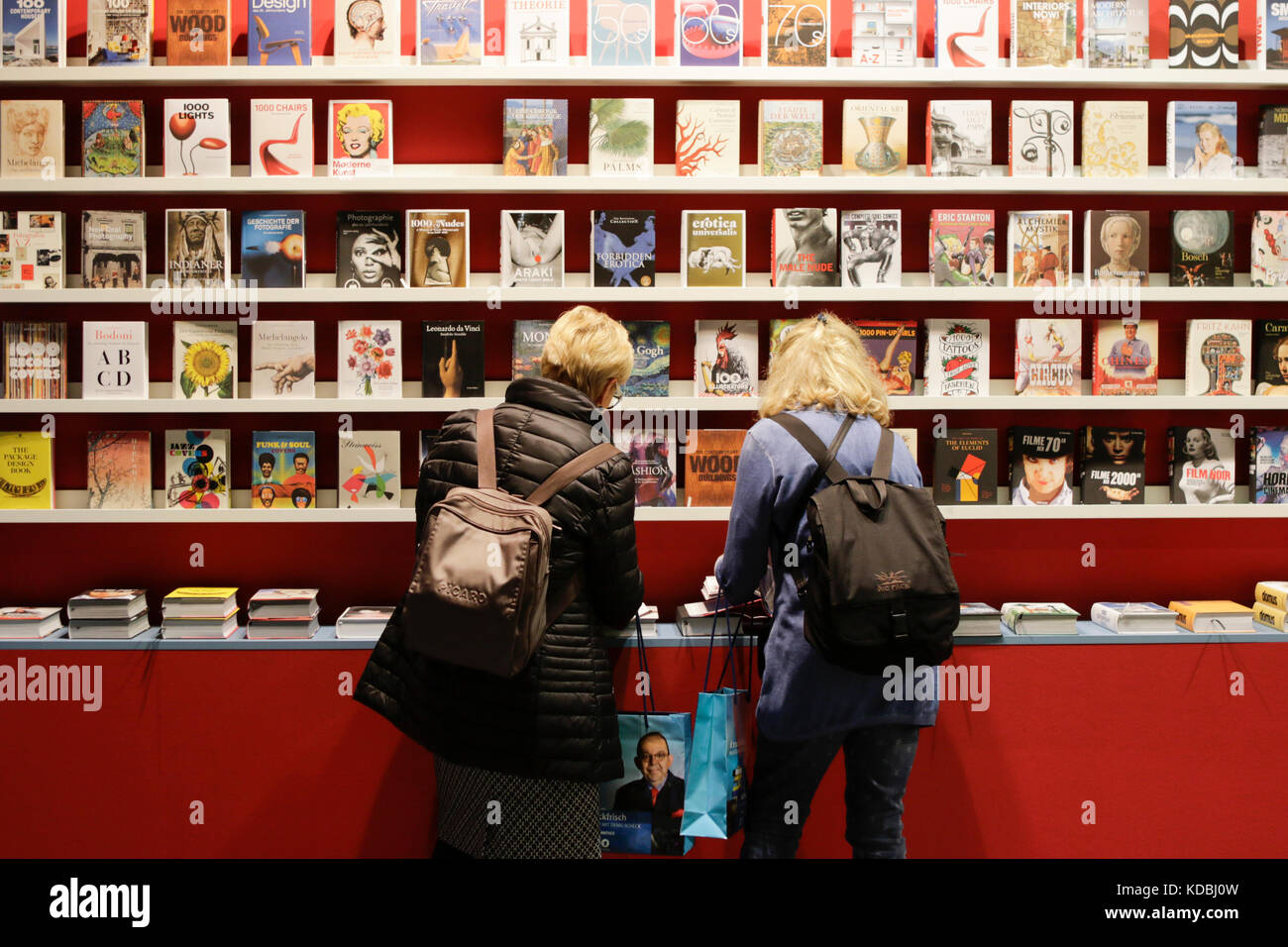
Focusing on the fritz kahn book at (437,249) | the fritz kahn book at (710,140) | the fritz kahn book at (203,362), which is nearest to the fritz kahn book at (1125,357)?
the fritz kahn book at (710,140)

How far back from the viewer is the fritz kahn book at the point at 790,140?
2.95m

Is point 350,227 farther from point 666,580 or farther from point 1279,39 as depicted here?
point 1279,39

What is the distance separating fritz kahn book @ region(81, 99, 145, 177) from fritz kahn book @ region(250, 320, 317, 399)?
25.1 inches

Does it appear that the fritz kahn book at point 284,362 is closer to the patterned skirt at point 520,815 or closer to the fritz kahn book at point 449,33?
the fritz kahn book at point 449,33

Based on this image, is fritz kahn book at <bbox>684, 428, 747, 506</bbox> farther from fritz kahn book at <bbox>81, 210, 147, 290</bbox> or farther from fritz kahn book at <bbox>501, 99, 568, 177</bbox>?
fritz kahn book at <bbox>81, 210, 147, 290</bbox>

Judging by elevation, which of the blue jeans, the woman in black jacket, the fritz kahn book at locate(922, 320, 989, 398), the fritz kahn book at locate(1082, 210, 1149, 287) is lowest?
the blue jeans

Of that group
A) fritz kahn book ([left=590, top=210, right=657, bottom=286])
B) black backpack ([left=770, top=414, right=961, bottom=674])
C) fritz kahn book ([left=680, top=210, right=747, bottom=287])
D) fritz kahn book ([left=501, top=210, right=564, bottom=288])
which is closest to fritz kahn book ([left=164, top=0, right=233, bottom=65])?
fritz kahn book ([left=501, top=210, right=564, bottom=288])

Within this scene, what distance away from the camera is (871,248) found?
2.98m

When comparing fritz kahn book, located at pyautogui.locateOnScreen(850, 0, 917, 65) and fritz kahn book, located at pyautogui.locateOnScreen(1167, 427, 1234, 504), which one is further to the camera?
fritz kahn book, located at pyautogui.locateOnScreen(1167, 427, 1234, 504)

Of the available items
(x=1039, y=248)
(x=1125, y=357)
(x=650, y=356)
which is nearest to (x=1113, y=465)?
(x=1125, y=357)

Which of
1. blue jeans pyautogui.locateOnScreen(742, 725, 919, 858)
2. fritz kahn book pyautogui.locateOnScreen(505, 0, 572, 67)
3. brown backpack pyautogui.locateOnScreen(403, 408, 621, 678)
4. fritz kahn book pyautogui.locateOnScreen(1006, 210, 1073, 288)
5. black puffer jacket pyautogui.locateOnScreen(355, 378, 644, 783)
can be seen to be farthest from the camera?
fritz kahn book pyautogui.locateOnScreen(1006, 210, 1073, 288)

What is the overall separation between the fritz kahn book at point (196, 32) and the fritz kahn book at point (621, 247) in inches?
51.1

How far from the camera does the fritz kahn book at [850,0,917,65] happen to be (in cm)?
294
